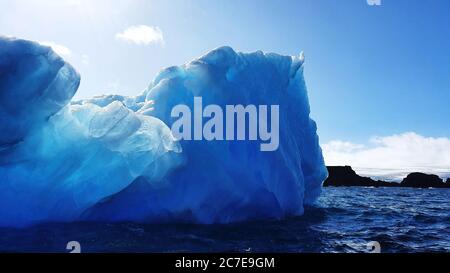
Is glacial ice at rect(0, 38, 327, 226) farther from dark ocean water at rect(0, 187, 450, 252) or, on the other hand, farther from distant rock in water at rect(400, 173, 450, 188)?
distant rock in water at rect(400, 173, 450, 188)

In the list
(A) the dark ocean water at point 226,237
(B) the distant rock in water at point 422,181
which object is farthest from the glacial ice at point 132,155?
(B) the distant rock in water at point 422,181

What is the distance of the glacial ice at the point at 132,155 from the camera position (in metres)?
7.61

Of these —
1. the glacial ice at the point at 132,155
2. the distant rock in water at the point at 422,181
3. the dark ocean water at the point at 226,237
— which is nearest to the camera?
the dark ocean water at the point at 226,237

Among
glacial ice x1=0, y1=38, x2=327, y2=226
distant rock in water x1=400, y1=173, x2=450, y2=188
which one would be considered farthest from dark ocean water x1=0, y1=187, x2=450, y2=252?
distant rock in water x1=400, y1=173, x2=450, y2=188

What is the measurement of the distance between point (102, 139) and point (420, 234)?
23.9 feet

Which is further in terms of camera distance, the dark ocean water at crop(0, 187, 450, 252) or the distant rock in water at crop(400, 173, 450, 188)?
the distant rock in water at crop(400, 173, 450, 188)

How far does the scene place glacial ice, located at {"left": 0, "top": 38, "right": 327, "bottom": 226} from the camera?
761 cm

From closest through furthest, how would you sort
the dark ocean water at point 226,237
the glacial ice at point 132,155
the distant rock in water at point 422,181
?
the dark ocean water at point 226,237, the glacial ice at point 132,155, the distant rock in water at point 422,181

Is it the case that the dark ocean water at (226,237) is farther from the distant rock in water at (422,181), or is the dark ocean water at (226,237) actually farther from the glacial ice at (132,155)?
the distant rock in water at (422,181)

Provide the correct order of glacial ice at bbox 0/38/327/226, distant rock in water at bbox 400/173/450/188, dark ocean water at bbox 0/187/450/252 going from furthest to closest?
distant rock in water at bbox 400/173/450/188
glacial ice at bbox 0/38/327/226
dark ocean water at bbox 0/187/450/252

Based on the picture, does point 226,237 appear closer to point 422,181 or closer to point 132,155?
point 132,155

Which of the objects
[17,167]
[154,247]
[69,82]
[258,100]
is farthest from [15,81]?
[258,100]

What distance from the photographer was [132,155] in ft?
29.2

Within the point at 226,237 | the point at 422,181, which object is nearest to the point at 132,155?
the point at 226,237
